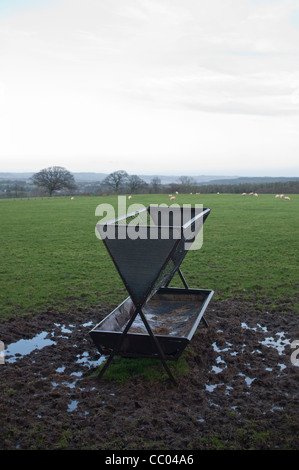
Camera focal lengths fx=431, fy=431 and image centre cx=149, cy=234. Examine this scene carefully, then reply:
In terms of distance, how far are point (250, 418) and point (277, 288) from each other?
4.38m

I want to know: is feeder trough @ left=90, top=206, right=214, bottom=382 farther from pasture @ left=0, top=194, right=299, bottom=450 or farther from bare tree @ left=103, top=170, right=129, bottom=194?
bare tree @ left=103, top=170, right=129, bottom=194

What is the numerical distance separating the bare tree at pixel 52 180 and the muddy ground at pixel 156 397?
61.1 metres

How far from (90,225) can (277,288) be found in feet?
37.4

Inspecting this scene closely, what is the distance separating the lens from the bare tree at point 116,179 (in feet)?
212

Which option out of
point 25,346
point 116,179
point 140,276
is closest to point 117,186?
point 116,179

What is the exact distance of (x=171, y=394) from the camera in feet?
13.5

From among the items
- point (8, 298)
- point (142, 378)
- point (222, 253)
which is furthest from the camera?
point (222, 253)

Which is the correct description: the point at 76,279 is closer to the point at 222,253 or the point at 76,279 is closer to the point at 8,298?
the point at 8,298

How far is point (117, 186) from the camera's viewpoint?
63938 millimetres

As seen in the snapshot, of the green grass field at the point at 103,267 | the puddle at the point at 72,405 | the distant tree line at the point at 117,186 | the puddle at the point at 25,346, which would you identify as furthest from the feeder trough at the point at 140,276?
the distant tree line at the point at 117,186

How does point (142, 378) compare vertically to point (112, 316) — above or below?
below

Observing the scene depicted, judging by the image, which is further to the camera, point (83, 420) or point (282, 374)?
point (282, 374)
